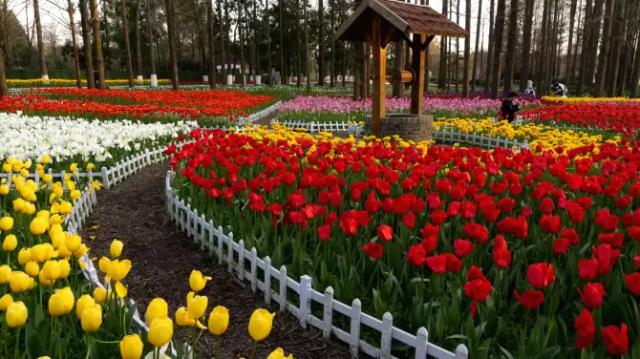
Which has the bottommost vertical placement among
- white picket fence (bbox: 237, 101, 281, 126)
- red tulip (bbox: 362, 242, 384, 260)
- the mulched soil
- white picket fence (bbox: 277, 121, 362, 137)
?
the mulched soil

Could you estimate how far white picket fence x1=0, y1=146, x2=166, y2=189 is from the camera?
7.34m

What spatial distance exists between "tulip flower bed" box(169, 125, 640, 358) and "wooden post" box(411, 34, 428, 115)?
6.91 m

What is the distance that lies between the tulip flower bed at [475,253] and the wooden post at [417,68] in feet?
22.7

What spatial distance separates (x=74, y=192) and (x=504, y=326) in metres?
3.50

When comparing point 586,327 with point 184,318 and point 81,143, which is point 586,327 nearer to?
point 184,318

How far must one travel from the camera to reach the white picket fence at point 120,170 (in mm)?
7336

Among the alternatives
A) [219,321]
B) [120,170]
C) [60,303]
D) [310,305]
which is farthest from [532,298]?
[120,170]

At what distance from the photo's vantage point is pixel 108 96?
1906 centimetres

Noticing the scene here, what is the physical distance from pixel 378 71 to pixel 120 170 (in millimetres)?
5997

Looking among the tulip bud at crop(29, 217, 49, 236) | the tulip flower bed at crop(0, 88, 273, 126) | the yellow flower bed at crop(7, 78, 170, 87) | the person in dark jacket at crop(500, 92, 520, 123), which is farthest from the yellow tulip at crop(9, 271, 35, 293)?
the yellow flower bed at crop(7, 78, 170, 87)

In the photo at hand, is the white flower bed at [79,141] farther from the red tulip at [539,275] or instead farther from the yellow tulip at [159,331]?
Result: the red tulip at [539,275]

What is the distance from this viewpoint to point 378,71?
1129cm

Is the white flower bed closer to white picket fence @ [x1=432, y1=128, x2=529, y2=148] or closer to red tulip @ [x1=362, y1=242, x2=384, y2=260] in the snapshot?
red tulip @ [x1=362, y1=242, x2=384, y2=260]

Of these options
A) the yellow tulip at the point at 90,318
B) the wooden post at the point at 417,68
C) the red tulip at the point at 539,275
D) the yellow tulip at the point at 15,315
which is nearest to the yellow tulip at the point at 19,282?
the yellow tulip at the point at 15,315
